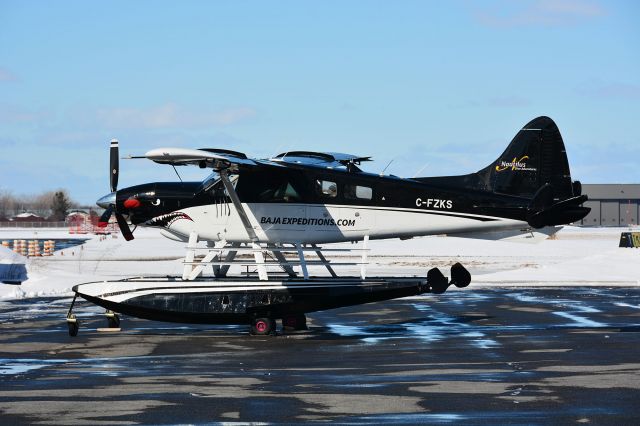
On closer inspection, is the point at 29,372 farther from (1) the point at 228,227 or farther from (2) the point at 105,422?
(1) the point at 228,227

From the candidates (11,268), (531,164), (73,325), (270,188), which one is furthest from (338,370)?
(11,268)

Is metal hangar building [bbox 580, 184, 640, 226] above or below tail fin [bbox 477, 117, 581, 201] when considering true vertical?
above

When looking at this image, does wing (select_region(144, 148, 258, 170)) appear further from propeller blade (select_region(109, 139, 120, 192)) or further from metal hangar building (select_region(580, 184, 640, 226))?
metal hangar building (select_region(580, 184, 640, 226))

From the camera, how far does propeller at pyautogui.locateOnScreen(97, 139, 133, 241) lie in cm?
1967

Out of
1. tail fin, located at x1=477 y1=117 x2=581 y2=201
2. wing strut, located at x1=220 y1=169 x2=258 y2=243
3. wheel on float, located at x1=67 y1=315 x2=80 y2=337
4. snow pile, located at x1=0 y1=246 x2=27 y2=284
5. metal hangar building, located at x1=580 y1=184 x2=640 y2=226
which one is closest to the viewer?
wheel on float, located at x1=67 y1=315 x2=80 y2=337

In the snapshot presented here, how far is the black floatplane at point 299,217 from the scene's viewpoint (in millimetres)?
18391

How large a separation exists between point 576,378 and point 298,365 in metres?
4.05

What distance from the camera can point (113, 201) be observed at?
1966cm

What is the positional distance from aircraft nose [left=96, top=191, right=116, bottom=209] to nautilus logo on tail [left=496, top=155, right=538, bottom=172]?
7.94 m

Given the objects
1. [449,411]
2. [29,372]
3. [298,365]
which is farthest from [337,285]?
[449,411]

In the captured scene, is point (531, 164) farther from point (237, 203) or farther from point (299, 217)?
point (237, 203)

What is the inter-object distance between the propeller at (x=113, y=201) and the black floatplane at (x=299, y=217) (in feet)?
0.11

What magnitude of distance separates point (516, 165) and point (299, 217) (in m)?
4.69

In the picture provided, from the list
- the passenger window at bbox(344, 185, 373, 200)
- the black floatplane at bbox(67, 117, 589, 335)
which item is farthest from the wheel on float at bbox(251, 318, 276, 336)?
the passenger window at bbox(344, 185, 373, 200)
